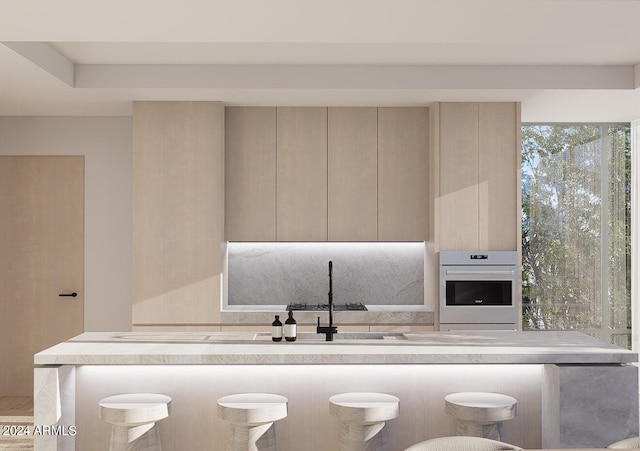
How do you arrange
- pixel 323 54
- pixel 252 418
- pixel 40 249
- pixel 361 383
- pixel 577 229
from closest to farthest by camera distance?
pixel 252 418
pixel 361 383
pixel 323 54
pixel 40 249
pixel 577 229

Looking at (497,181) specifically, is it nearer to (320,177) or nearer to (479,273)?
(479,273)

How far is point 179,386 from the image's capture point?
11.8ft

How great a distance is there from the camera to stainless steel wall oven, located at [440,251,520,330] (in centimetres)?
547

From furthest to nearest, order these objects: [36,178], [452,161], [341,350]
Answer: [36,178] → [452,161] → [341,350]

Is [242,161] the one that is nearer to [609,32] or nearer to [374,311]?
[374,311]

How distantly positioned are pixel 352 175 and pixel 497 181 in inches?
47.4

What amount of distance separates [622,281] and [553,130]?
1.62 metres

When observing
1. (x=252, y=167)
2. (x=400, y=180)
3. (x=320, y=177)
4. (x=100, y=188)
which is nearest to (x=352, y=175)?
(x=320, y=177)

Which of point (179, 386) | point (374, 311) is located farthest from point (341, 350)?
point (374, 311)

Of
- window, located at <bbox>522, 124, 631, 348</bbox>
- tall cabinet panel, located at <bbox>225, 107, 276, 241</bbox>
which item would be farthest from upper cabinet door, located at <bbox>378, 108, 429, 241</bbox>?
window, located at <bbox>522, 124, 631, 348</bbox>

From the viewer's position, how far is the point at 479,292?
5.49 m

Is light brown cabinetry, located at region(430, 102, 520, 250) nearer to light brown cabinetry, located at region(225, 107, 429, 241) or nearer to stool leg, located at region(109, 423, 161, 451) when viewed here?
light brown cabinetry, located at region(225, 107, 429, 241)

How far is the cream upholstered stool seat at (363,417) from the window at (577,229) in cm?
353

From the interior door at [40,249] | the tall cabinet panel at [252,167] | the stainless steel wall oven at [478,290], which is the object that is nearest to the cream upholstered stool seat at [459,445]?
the stainless steel wall oven at [478,290]
